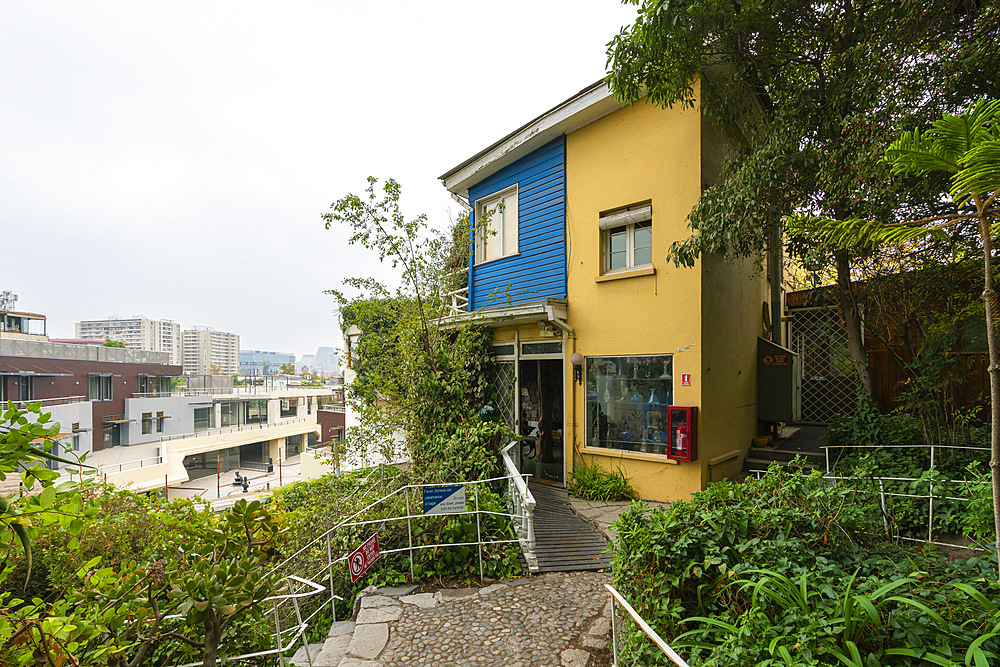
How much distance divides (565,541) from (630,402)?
2394 millimetres

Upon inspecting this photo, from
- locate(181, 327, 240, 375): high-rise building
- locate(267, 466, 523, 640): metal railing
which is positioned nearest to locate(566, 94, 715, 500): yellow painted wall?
locate(267, 466, 523, 640): metal railing

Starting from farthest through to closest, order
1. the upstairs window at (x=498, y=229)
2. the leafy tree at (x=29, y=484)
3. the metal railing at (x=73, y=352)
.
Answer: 1. the metal railing at (x=73, y=352)
2. the upstairs window at (x=498, y=229)
3. the leafy tree at (x=29, y=484)

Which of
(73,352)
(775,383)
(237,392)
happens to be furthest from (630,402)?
(237,392)

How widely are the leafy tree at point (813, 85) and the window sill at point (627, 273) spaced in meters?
0.40

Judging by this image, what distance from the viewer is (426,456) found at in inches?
243

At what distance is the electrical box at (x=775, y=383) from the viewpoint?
8031mm

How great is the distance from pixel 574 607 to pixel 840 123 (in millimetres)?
5981

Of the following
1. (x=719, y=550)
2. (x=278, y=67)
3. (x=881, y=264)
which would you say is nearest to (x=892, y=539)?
(x=719, y=550)

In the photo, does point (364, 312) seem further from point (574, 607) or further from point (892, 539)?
point (892, 539)

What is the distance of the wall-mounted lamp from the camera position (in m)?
6.96

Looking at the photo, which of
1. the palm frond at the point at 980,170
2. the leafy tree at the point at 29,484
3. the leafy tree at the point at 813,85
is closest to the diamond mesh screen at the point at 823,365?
the leafy tree at the point at 813,85

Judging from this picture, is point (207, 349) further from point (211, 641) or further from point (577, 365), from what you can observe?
point (211, 641)

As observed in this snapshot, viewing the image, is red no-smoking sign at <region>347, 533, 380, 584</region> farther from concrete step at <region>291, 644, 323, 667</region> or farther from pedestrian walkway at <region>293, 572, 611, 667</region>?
concrete step at <region>291, 644, 323, 667</region>

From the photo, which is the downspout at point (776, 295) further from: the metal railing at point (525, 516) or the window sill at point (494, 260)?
the metal railing at point (525, 516)
